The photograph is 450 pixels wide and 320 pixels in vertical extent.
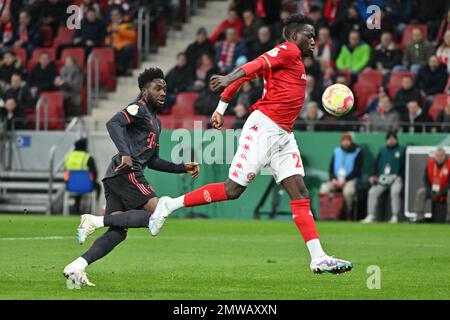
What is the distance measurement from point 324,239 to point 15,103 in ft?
39.5

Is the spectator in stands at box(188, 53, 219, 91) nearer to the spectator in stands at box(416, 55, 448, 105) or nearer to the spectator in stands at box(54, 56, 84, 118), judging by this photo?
the spectator in stands at box(54, 56, 84, 118)

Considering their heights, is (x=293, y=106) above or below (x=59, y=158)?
above

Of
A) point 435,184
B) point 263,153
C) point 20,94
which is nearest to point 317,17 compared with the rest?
point 435,184

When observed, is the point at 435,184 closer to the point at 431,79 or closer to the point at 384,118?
the point at 384,118

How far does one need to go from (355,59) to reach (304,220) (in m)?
15.8

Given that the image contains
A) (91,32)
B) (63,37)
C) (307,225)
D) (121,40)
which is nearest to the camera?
(307,225)

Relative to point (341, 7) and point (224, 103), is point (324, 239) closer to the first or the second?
point (224, 103)

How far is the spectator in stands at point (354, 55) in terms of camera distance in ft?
87.5

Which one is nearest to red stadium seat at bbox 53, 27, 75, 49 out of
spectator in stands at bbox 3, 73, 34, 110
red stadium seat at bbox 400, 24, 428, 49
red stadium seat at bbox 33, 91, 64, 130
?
spectator in stands at bbox 3, 73, 34, 110

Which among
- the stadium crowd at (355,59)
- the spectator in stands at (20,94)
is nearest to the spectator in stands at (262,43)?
the stadium crowd at (355,59)

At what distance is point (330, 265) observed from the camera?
10938 mm

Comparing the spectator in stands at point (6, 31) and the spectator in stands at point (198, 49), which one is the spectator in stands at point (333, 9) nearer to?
the spectator in stands at point (198, 49)
